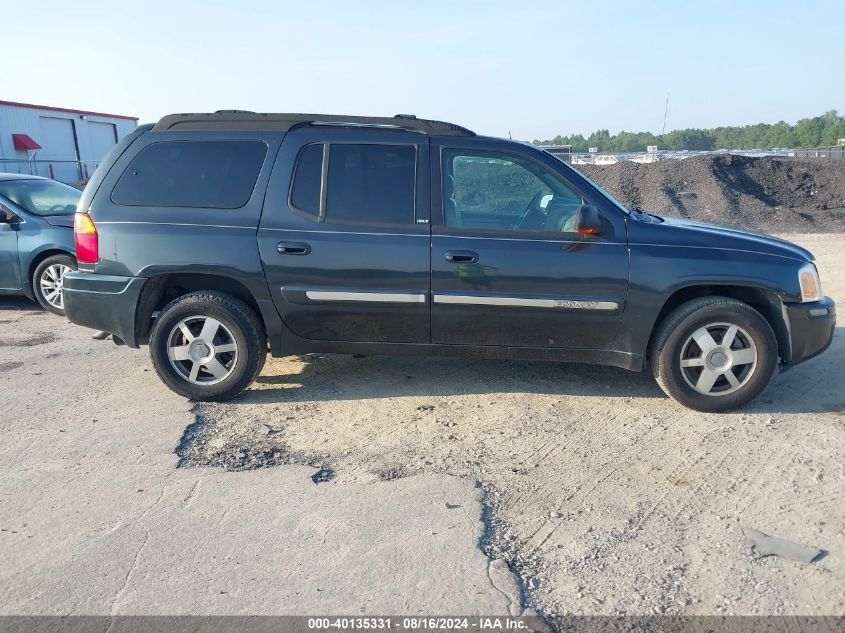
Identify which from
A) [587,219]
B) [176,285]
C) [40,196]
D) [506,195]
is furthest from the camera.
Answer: [40,196]

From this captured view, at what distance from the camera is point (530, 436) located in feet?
14.9

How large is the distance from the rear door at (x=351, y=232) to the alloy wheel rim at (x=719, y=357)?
1.86 m

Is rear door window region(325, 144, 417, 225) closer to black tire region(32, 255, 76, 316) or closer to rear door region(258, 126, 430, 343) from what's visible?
rear door region(258, 126, 430, 343)

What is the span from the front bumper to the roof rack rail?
2.59 meters

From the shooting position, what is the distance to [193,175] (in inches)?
201

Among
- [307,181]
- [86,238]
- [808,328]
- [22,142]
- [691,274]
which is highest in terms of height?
[22,142]

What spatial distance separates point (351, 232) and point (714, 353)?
105 inches

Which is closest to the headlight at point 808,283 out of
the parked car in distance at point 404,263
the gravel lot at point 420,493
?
the parked car in distance at point 404,263

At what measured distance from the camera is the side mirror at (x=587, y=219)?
4664 millimetres

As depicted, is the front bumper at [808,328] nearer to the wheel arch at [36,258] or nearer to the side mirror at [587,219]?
the side mirror at [587,219]

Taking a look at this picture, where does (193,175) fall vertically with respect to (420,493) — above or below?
above

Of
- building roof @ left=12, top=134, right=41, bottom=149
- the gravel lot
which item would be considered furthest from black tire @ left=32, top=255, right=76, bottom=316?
building roof @ left=12, top=134, right=41, bottom=149

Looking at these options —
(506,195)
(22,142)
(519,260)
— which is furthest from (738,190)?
(22,142)

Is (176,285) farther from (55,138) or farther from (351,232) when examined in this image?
(55,138)
